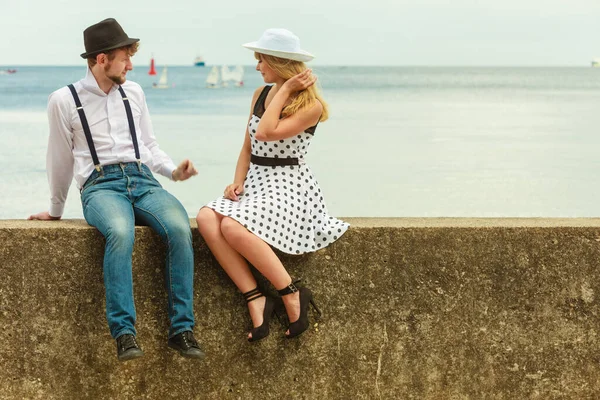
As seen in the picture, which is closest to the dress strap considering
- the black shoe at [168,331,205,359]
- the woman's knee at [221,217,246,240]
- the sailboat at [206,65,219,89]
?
the woman's knee at [221,217,246,240]

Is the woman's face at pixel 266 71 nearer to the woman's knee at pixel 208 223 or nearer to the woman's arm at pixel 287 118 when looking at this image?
the woman's arm at pixel 287 118

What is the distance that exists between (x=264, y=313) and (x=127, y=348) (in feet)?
2.09

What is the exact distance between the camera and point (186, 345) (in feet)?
12.5

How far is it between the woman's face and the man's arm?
890 mm

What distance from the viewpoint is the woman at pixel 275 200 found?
13.0ft

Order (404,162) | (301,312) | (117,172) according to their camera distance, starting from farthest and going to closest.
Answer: (404,162), (117,172), (301,312)

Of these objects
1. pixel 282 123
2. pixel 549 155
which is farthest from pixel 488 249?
pixel 549 155

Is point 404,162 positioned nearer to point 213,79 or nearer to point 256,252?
point 256,252

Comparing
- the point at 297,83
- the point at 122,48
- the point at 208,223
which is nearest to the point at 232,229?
the point at 208,223

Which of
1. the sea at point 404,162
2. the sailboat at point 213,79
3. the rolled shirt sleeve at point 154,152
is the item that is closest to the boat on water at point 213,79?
the sailboat at point 213,79

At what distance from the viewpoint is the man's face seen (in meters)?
4.13

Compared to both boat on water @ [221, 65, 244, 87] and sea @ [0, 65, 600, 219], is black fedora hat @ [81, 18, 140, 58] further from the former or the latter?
boat on water @ [221, 65, 244, 87]

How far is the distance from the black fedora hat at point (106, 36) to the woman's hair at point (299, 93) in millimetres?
602

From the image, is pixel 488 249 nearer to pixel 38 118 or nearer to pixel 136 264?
pixel 136 264
